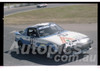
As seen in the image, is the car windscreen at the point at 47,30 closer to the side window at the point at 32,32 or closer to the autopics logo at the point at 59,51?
the side window at the point at 32,32

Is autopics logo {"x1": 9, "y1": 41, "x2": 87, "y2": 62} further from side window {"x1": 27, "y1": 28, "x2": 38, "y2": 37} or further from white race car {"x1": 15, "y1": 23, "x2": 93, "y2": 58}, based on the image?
side window {"x1": 27, "y1": 28, "x2": 38, "y2": 37}

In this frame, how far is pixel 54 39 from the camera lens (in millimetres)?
7879

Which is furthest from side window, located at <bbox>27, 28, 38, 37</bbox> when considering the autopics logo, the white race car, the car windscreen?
the autopics logo

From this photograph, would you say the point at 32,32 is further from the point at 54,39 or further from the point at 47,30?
the point at 54,39

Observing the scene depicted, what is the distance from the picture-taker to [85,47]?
798 cm

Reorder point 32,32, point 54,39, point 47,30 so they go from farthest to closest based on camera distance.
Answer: point 32,32, point 47,30, point 54,39

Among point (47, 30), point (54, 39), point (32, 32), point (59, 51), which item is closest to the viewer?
point (59, 51)

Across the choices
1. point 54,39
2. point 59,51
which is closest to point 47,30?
point 54,39

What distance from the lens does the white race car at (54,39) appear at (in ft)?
25.2

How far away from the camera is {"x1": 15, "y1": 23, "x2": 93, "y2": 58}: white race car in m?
7.67

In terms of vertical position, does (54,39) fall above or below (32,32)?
below

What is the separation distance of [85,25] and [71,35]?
5.16 metres

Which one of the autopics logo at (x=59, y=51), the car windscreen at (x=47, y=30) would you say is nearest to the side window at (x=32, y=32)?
the car windscreen at (x=47, y=30)
